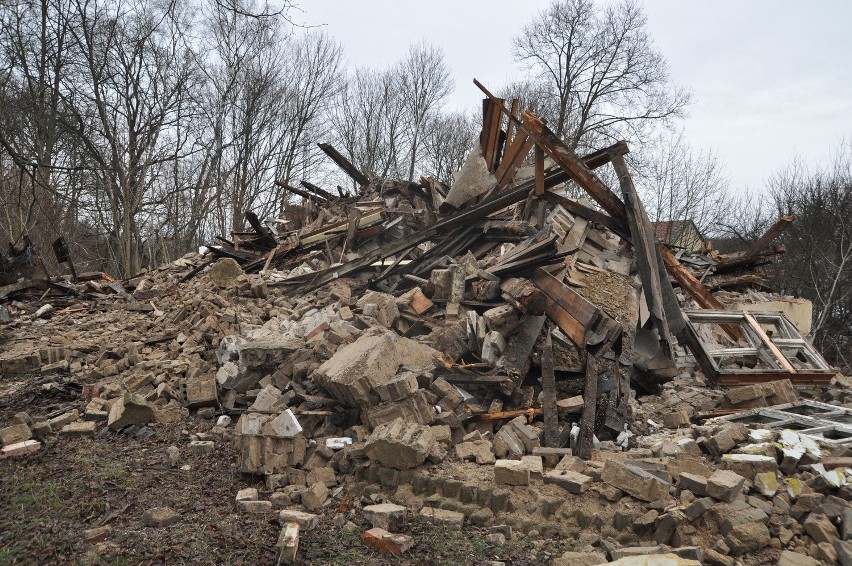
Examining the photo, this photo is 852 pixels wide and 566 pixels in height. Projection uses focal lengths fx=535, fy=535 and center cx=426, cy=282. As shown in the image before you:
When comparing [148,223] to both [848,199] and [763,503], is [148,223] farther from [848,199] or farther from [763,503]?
[848,199]

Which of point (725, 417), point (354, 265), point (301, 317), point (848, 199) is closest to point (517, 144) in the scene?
point (354, 265)

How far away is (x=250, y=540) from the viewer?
11.2ft

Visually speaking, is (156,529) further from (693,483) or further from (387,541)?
(693,483)

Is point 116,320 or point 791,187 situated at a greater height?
point 791,187

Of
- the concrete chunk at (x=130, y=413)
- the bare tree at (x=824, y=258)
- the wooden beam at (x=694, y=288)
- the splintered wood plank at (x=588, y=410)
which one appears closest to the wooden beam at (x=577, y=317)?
the splintered wood plank at (x=588, y=410)

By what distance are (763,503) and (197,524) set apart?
3695 mm

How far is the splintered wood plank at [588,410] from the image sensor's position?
4537 millimetres

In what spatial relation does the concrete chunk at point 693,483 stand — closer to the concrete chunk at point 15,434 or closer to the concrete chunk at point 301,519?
the concrete chunk at point 301,519

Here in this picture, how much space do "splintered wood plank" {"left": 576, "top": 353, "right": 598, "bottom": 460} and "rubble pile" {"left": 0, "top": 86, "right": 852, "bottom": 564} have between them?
2 cm

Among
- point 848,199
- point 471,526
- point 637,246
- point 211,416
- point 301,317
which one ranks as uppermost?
point 848,199

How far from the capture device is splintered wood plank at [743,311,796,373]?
20.7ft

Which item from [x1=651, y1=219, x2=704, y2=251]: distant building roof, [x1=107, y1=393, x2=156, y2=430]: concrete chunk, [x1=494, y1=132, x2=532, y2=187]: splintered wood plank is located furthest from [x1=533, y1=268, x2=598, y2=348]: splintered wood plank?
[x1=651, y1=219, x2=704, y2=251]: distant building roof

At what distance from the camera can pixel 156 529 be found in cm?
356

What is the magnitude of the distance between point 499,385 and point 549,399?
538mm
